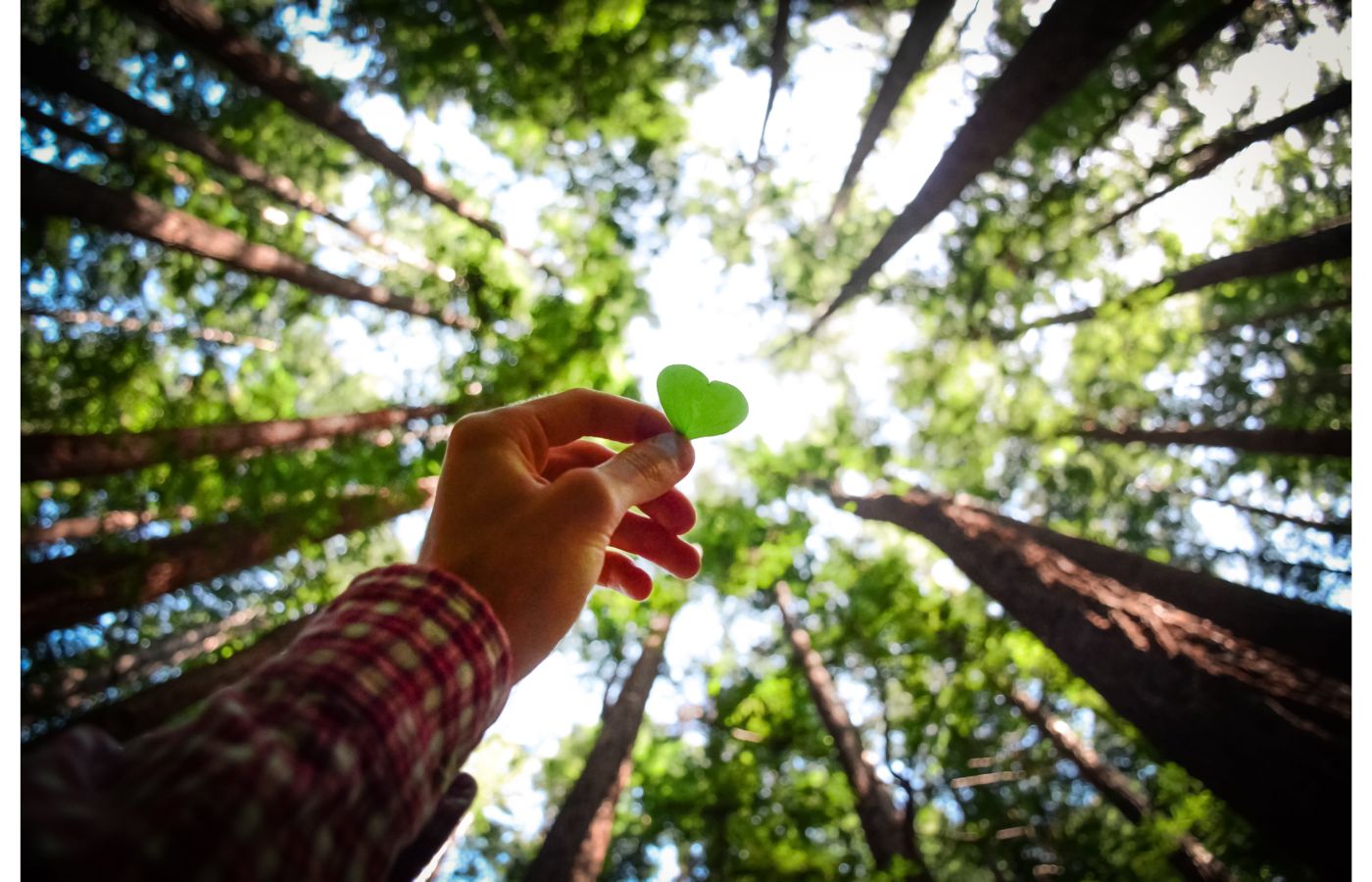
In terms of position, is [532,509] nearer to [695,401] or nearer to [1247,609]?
[695,401]

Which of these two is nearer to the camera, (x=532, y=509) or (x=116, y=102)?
(x=532, y=509)

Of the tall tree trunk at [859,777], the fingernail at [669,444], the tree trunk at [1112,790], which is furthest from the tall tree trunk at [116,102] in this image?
the tree trunk at [1112,790]

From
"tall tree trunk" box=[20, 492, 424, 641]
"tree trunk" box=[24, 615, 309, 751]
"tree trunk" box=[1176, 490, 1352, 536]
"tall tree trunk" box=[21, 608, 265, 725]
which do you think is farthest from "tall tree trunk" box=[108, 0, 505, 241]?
"tree trunk" box=[1176, 490, 1352, 536]

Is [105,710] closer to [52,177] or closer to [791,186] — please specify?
[52,177]

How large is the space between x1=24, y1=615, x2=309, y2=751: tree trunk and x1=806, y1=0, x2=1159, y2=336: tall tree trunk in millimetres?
6686

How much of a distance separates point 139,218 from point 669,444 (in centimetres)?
679

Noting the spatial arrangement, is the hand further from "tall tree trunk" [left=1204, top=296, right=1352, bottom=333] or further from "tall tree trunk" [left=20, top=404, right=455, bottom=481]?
"tall tree trunk" [left=1204, top=296, right=1352, bottom=333]

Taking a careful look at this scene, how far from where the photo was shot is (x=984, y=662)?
532 centimetres

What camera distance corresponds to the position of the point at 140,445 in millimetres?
5617

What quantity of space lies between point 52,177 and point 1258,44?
11858mm

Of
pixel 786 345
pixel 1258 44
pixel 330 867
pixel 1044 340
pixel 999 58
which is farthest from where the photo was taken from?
pixel 786 345

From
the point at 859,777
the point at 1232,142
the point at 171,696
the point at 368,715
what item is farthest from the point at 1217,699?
the point at 171,696

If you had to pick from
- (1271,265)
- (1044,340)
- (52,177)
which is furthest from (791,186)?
(52,177)

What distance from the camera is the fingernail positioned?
1441 mm
